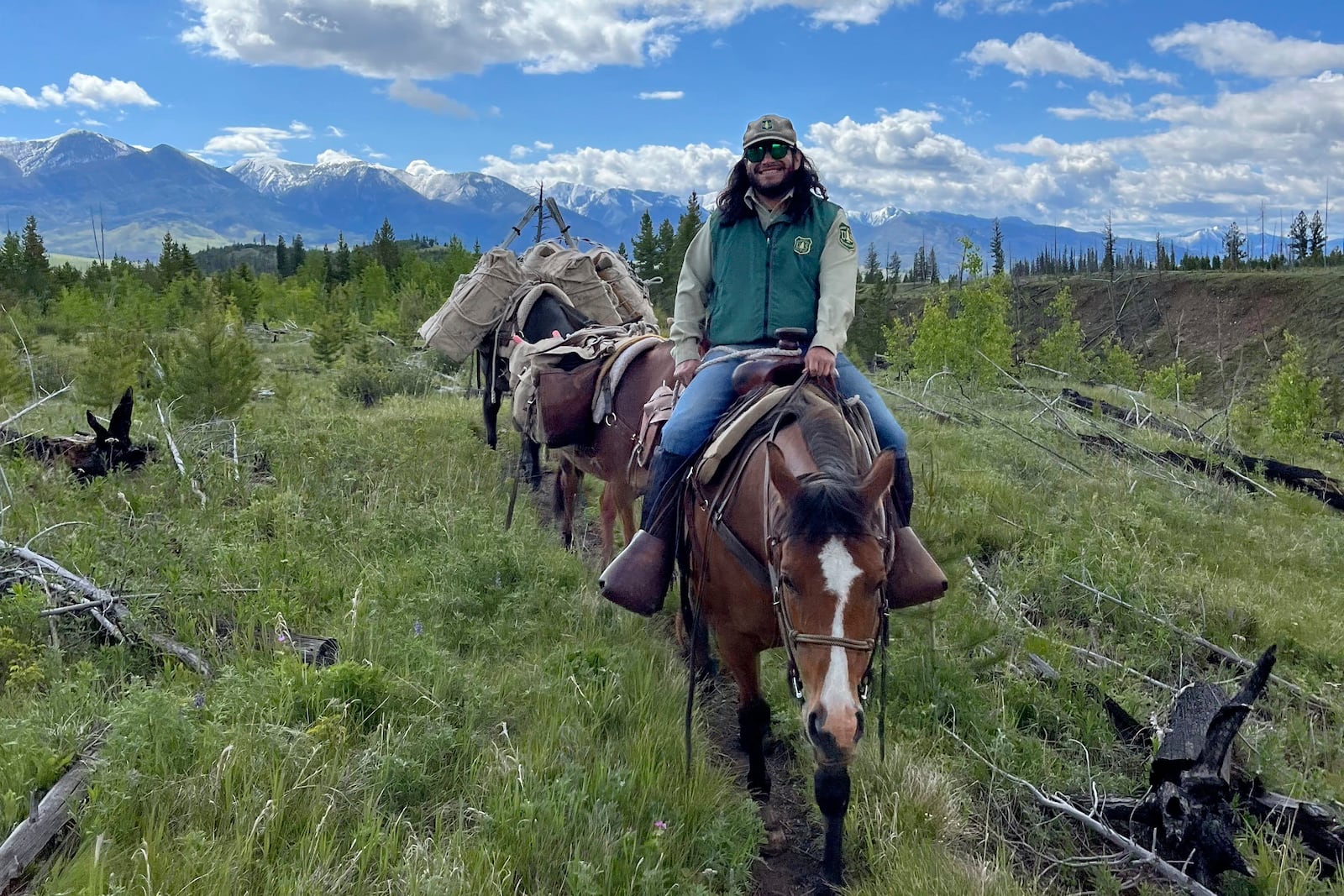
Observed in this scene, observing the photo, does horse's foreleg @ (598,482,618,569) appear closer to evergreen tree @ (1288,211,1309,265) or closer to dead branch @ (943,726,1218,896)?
dead branch @ (943,726,1218,896)

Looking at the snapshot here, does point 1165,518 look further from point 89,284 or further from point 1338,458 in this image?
point 89,284

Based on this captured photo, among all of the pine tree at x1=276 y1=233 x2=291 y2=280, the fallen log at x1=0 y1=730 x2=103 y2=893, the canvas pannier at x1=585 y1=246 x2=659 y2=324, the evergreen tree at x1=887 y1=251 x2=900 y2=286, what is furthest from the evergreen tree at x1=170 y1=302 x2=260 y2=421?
the evergreen tree at x1=887 y1=251 x2=900 y2=286

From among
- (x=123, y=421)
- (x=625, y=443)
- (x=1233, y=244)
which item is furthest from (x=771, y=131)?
(x=1233, y=244)

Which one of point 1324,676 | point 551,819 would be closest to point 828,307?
point 551,819

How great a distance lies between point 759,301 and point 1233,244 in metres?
94.6

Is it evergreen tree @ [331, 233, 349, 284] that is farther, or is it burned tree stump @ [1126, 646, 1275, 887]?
evergreen tree @ [331, 233, 349, 284]

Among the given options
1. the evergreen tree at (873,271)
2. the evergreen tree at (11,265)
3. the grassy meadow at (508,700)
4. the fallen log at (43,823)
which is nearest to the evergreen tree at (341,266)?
the evergreen tree at (11,265)

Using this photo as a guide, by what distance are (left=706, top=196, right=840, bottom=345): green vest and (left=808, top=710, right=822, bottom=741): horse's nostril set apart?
2225 mm

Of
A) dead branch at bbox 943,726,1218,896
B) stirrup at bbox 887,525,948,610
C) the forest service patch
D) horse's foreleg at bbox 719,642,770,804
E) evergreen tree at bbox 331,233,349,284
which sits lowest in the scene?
dead branch at bbox 943,726,1218,896

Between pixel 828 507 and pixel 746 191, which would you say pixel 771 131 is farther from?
pixel 828 507

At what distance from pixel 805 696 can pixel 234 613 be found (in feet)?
11.9

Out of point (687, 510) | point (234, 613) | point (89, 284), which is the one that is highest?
point (89, 284)

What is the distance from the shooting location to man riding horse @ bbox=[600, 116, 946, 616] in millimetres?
3865

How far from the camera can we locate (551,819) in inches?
113
